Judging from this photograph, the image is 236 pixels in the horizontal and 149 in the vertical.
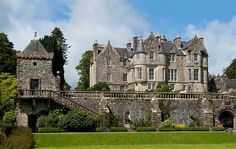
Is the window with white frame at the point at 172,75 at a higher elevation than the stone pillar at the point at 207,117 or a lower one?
higher

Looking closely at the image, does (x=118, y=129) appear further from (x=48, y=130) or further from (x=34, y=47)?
(x=34, y=47)

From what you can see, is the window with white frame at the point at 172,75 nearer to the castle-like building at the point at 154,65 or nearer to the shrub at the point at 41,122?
the castle-like building at the point at 154,65

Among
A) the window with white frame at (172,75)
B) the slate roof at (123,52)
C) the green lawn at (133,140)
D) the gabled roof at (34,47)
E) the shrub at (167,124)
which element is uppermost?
the slate roof at (123,52)

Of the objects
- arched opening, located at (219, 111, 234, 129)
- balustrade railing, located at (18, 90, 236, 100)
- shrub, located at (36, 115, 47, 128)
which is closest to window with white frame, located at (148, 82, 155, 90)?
arched opening, located at (219, 111, 234, 129)

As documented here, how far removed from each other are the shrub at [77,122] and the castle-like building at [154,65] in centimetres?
2345

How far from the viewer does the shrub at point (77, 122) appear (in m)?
38.6

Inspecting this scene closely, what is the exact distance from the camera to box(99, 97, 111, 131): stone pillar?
136 ft

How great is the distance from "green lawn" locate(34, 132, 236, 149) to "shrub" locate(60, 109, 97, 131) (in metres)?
3.97

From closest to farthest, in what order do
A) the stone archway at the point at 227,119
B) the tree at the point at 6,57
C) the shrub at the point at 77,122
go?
the shrub at the point at 77,122
the stone archway at the point at 227,119
the tree at the point at 6,57

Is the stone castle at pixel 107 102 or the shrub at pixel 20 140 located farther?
the stone castle at pixel 107 102

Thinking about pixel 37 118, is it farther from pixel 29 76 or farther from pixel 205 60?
pixel 205 60

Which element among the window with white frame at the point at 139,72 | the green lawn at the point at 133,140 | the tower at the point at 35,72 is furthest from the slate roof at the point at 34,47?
the window with white frame at the point at 139,72

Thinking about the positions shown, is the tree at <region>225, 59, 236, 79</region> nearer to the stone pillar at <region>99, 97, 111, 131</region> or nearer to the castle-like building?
the castle-like building

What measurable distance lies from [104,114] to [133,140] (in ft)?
26.5
